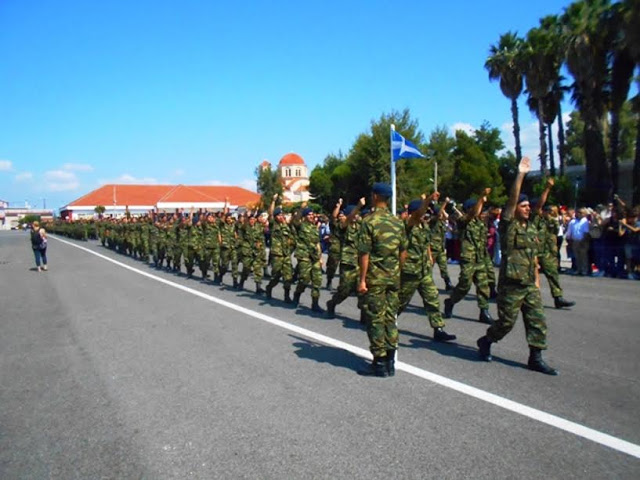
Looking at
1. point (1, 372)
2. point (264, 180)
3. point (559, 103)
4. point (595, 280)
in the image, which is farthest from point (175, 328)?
point (264, 180)

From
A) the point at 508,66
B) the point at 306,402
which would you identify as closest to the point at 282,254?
the point at 306,402

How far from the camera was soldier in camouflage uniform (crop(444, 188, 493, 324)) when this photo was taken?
7980mm

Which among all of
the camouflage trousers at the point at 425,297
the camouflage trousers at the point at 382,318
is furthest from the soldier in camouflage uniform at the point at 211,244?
the camouflage trousers at the point at 382,318

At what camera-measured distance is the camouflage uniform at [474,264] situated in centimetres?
801

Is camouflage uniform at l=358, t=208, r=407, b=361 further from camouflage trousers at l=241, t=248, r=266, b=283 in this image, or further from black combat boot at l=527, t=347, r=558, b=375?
camouflage trousers at l=241, t=248, r=266, b=283

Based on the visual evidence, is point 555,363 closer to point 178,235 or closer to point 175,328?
point 175,328

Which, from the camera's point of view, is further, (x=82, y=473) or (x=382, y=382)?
(x=382, y=382)

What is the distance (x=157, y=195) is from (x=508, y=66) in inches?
3344

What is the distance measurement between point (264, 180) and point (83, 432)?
7994 cm

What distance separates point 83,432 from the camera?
163 inches

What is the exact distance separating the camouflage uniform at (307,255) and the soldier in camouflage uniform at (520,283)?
162 inches

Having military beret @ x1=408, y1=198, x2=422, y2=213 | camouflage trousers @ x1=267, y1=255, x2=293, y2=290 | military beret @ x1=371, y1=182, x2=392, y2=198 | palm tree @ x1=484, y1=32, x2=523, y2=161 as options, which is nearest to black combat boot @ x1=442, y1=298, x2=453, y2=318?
military beret @ x1=408, y1=198, x2=422, y2=213

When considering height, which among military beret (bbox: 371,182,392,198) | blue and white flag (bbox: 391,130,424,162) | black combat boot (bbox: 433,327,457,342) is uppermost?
blue and white flag (bbox: 391,130,424,162)

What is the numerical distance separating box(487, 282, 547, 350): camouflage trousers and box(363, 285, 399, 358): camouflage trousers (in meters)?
1.17
